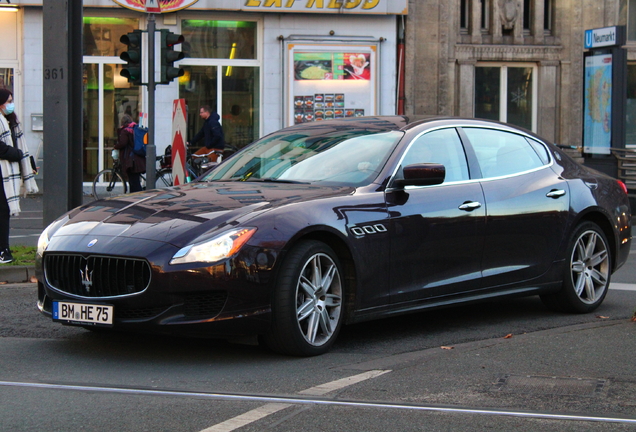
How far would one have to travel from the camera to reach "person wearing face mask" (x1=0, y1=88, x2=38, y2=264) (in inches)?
381

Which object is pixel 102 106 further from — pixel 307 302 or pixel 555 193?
pixel 307 302

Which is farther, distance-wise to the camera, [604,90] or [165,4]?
[165,4]

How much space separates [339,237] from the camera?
5953mm

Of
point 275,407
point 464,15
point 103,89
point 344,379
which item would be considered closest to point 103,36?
point 103,89

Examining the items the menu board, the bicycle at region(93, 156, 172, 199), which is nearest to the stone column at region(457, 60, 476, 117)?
the menu board

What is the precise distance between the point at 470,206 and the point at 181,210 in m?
2.06

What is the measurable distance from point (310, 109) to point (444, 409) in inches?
748

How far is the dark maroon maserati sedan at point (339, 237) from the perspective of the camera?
5488mm

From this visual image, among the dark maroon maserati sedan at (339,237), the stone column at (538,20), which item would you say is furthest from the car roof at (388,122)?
the stone column at (538,20)

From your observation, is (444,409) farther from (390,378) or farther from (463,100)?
(463,100)

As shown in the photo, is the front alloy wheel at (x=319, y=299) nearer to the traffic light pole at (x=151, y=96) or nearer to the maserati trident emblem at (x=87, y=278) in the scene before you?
the maserati trident emblem at (x=87, y=278)

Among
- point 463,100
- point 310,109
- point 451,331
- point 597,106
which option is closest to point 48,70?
point 451,331

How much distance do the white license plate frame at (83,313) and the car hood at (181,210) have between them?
42 centimetres

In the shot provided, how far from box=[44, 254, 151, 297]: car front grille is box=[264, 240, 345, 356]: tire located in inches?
Answer: 30.4
